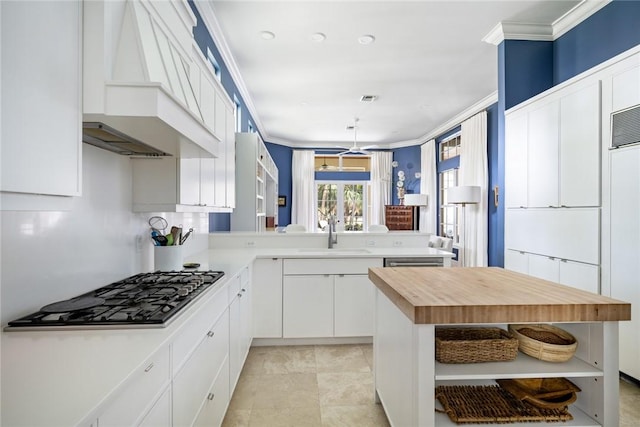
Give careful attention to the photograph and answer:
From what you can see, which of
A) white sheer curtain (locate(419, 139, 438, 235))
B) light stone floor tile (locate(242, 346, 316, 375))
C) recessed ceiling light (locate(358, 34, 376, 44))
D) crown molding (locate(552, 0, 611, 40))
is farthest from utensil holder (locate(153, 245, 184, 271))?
white sheer curtain (locate(419, 139, 438, 235))

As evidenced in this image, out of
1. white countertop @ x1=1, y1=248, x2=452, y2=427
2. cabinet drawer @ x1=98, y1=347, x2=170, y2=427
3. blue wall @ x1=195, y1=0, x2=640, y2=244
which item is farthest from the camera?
blue wall @ x1=195, y1=0, x2=640, y2=244

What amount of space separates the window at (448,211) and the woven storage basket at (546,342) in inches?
215

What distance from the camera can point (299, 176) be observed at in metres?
8.86

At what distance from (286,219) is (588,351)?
7718 mm

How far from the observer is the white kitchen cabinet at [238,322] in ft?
7.01

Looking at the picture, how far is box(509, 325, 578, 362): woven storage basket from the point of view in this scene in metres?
1.36

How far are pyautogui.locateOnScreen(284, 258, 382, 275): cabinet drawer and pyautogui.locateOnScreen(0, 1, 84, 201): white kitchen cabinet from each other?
220cm

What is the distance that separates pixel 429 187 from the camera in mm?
8016

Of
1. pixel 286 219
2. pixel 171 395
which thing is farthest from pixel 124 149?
pixel 286 219

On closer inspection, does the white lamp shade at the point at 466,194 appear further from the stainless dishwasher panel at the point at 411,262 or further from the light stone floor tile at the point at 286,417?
the light stone floor tile at the point at 286,417

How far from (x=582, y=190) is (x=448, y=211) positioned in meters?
4.78

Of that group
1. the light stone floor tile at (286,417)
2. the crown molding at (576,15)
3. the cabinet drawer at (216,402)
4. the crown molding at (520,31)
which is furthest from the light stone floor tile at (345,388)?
the crown molding at (576,15)

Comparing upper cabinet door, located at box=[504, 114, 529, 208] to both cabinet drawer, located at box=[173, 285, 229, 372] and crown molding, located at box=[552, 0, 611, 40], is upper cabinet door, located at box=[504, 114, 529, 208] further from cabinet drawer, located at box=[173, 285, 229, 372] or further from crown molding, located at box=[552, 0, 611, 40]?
cabinet drawer, located at box=[173, 285, 229, 372]

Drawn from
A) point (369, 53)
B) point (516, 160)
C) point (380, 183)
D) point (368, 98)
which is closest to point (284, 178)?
point (380, 183)
